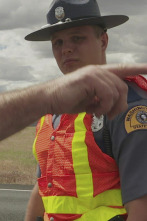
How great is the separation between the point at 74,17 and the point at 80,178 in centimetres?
108

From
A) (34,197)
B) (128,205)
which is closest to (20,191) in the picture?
(34,197)

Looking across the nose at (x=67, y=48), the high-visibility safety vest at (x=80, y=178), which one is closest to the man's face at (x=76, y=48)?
the nose at (x=67, y=48)

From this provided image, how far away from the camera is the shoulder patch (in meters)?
2.50

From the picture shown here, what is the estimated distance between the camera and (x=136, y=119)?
8.24 feet

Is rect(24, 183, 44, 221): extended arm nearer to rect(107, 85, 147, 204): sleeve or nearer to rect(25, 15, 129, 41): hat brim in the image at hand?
rect(107, 85, 147, 204): sleeve

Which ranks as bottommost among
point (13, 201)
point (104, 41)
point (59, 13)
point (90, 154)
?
point (13, 201)

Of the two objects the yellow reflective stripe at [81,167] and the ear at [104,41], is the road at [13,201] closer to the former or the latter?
the ear at [104,41]

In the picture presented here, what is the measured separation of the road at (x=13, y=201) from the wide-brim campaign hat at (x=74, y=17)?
6911 millimetres

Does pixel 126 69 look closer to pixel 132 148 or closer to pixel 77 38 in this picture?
pixel 132 148

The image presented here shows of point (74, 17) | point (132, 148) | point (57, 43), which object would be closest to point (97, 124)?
point (132, 148)

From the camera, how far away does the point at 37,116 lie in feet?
5.39

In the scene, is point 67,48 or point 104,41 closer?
point 67,48

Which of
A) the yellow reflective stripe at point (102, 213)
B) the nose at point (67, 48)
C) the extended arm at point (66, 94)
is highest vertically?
the extended arm at point (66, 94)

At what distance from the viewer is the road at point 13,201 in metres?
9.96
